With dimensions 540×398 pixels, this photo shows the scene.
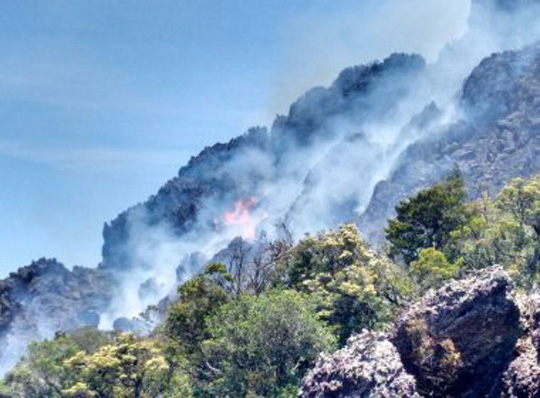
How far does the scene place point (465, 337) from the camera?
21.0 metres

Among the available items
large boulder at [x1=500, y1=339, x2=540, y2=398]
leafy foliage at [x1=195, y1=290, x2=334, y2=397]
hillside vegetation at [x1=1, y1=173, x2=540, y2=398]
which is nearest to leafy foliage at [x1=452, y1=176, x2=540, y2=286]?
hillside vegetation at [x1=1, y1=173, x2=540, y2=398]

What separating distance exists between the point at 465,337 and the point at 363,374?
15.3 feet

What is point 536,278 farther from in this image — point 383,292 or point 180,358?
point 180,358

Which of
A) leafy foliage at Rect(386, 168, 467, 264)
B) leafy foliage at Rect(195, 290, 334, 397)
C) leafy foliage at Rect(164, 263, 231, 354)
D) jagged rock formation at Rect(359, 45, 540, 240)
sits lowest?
leafy foliage at Rect(195, 290, 334, 397)

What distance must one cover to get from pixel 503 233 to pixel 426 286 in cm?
1072

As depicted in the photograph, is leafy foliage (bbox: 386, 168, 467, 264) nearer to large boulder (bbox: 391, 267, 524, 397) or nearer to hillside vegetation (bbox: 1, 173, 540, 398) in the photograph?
hillside vegetation (bbox: 1, 173, 540, 398)

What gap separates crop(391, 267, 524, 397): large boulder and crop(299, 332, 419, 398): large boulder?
62.3 inches

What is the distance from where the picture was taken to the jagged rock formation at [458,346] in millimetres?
19859

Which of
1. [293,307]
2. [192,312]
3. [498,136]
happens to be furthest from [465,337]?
[498,136]

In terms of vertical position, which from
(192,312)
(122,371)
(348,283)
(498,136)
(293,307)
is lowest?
(293,307)

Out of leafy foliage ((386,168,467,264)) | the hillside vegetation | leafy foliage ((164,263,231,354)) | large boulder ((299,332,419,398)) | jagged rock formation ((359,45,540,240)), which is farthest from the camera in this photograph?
jagged rock formation ((359,45,540,240))

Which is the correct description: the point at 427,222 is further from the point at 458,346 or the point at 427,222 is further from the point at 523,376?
the point at 523,376

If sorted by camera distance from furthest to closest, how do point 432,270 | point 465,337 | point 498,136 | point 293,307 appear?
1. point 498,136
2. point 432,270
3. point 293,307
4. point 465,337

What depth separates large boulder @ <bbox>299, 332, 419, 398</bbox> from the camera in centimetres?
1853
